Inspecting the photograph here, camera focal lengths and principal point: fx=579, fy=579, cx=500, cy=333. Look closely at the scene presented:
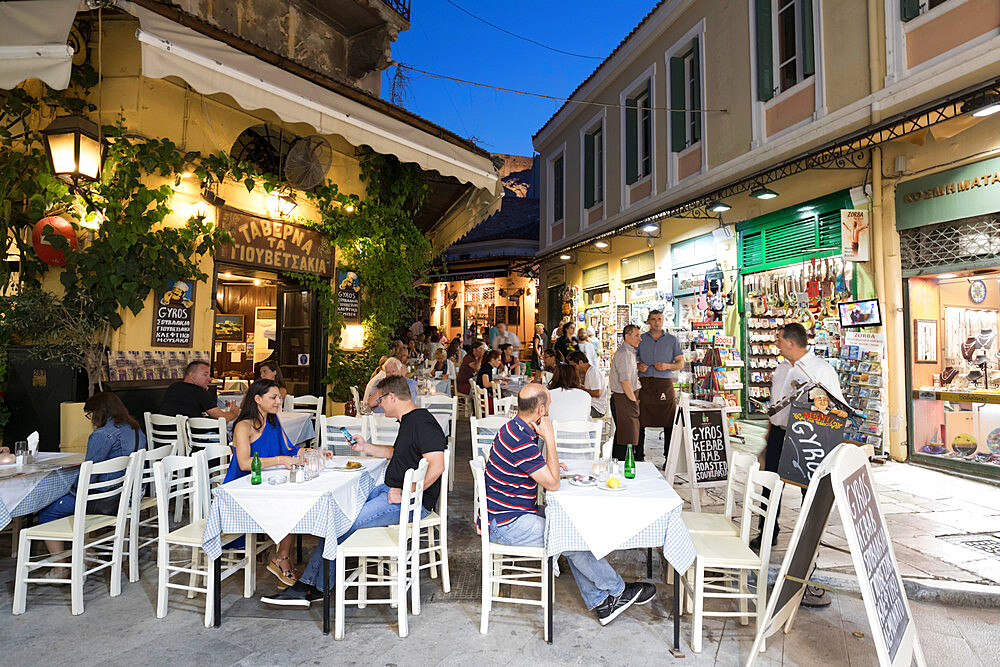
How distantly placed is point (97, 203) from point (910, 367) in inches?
375

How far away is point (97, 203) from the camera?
6.05 meters

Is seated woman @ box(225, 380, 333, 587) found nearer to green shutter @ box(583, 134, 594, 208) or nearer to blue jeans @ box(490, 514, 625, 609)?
blue jeans @ box(490, 514, 625, 609)

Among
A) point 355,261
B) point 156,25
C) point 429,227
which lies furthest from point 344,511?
point 429,227

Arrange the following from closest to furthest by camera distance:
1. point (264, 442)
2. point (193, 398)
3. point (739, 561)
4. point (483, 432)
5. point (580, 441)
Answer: point (739, 561) < point (264, 442) < point (580, 441) < point (483, 432) < point (193, 398)

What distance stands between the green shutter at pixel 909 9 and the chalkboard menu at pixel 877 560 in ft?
20.7

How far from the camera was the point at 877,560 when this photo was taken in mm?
2709

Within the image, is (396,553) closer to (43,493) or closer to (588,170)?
(43,493)

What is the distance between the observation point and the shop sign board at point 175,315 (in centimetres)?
661

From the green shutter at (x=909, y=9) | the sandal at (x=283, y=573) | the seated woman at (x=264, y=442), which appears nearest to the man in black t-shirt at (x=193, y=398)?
the seated woman at (x=264, y=442)

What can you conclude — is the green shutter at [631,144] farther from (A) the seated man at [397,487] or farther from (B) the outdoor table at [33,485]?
(B) the outdoor table at [33,485]

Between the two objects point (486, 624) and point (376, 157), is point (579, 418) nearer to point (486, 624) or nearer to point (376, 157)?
point (486, 624)

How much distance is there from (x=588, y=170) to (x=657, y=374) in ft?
31.0

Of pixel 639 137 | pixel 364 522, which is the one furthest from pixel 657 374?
pixel 639 137

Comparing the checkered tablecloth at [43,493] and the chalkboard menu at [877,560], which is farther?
the checkered tablecloth at [43,493]
